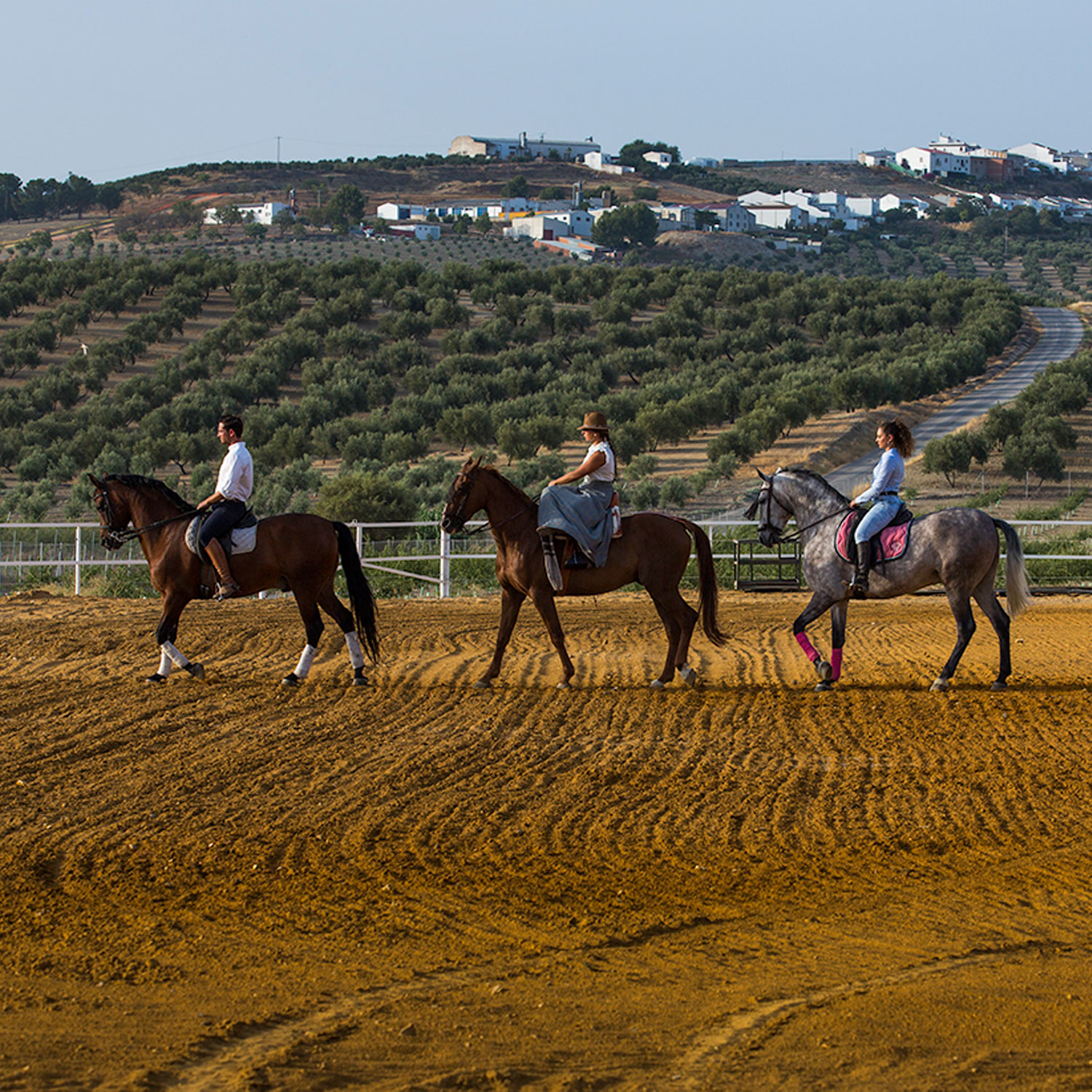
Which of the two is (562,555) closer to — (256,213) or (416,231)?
(416,231)

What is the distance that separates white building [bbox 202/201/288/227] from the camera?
11509cm

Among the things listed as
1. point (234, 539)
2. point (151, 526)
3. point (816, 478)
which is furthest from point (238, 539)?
point (816, 478)

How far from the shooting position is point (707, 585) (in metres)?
11.2

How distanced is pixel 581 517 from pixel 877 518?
104 inches

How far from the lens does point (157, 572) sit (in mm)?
10945

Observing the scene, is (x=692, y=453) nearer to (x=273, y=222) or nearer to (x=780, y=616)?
(x=780, y=616)

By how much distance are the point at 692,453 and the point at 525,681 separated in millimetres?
36193

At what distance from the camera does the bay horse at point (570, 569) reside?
35.0ft

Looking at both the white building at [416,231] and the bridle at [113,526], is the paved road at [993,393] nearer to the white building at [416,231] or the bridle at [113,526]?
the bridle at [113,526]

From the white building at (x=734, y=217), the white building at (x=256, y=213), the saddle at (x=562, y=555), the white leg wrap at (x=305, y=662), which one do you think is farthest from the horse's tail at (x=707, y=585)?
the white building at (x=734, y=217)

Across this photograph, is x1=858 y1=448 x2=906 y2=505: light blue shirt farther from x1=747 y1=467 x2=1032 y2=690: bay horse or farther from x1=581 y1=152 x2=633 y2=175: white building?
x1=581 y1=152 x2=633 y2=175: white building

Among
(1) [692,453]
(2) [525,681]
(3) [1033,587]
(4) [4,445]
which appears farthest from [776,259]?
(2) [525,681]

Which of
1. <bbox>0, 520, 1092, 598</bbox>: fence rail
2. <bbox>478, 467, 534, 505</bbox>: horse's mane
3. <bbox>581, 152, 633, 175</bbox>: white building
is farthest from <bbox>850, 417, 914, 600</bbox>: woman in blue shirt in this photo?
<bbox>581, 152, 633, 175</bbox>: white building

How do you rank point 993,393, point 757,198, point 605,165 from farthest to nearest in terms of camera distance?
1. point 605,165
2. point 757,198
3. point 993,393
